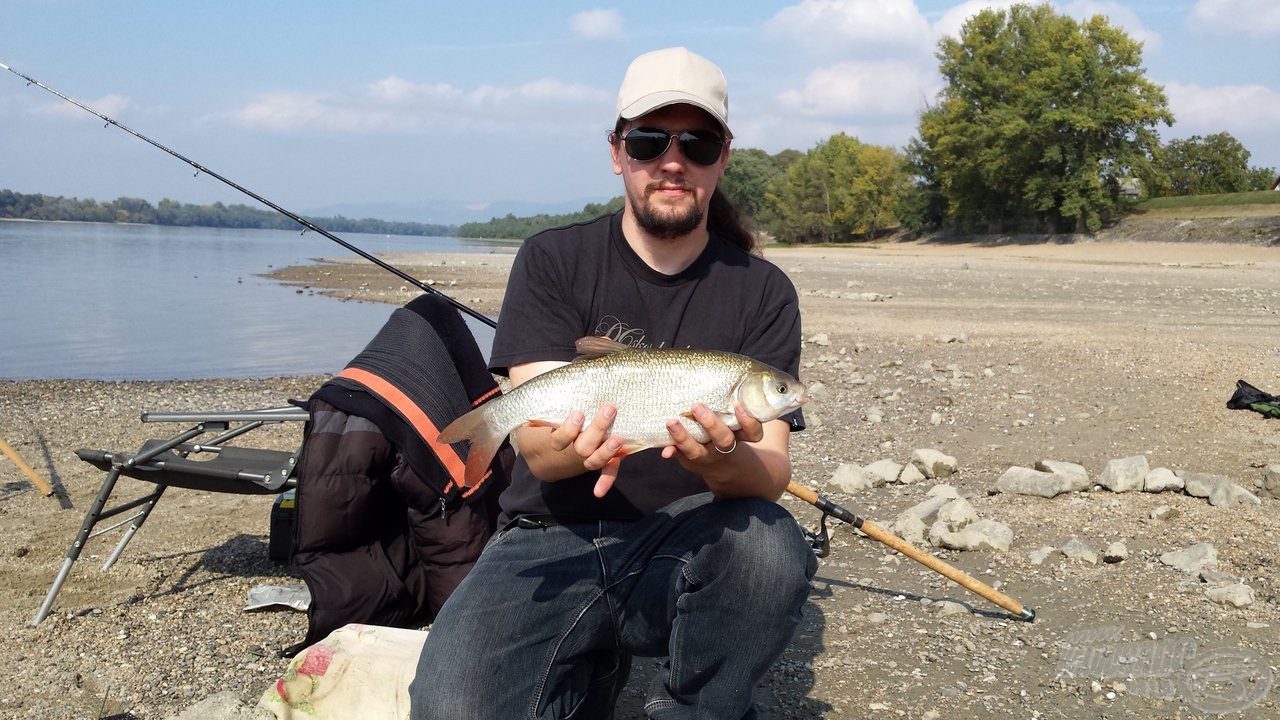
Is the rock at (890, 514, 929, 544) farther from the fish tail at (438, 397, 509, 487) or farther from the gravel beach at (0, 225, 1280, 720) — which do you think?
the fish tail at (438, 397, 509, 487)

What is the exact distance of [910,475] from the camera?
6.98 m

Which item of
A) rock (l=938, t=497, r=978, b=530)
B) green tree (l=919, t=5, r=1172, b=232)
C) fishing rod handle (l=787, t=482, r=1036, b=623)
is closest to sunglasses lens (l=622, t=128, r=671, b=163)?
fishing rod handle (l=787, t=482, r=1036, b=623)

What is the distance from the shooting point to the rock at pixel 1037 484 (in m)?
6.21

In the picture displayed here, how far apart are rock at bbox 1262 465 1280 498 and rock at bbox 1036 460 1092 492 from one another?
103cm

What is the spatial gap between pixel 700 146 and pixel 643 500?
1275mm

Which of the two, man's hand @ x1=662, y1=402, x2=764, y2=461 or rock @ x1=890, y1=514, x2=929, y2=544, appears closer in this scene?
man's hand @ x1=662, y1=402, x2=764, y2=461

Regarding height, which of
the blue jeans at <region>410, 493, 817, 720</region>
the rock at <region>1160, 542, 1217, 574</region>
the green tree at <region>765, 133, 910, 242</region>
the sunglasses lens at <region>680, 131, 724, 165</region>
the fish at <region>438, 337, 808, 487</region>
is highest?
the green tree at <region>765, 133, 910, 242</region>

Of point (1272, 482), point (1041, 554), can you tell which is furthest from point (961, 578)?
point (1272, 482)

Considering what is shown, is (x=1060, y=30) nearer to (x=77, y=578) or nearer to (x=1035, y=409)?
(x=1035, y=409)

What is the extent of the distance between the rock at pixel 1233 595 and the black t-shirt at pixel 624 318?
8.43 ft

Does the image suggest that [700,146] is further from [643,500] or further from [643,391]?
[643,500]

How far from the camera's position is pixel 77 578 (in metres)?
5.19

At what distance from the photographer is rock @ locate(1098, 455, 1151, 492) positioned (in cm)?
612

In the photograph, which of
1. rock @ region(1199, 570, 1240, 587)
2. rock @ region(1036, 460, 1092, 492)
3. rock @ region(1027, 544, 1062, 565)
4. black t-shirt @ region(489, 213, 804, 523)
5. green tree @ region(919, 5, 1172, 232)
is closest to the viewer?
black t-shirt @ region(489, 213, 804, 523)
